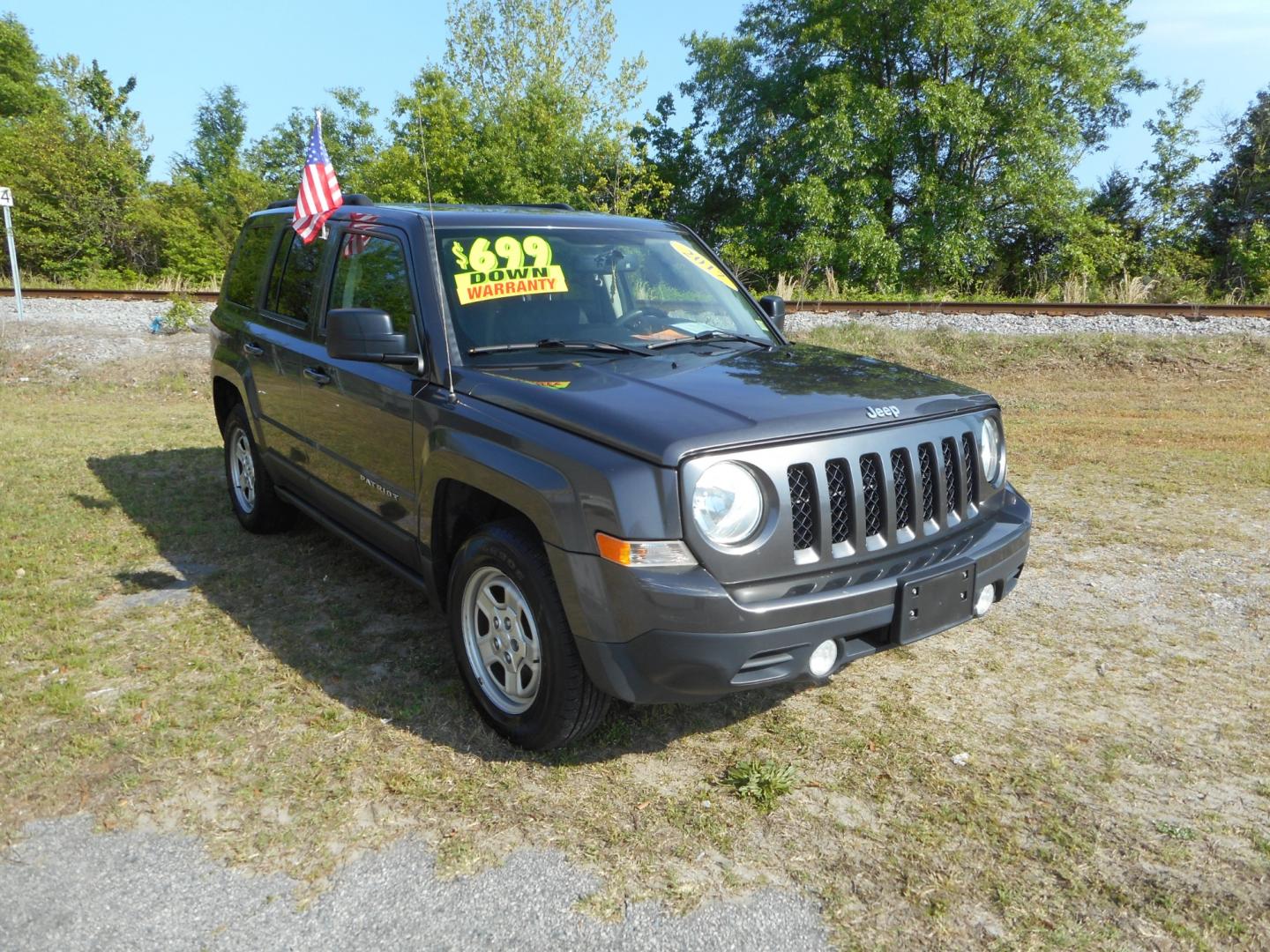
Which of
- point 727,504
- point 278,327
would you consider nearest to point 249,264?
point 278,327

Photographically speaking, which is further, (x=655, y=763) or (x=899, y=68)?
(x=899, y=68)

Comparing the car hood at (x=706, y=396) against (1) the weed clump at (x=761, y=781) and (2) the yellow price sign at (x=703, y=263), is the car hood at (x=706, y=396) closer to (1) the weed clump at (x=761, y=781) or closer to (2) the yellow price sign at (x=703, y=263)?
(2) the yellow price sign at (x=703, y=263)

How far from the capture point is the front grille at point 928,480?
3418mm

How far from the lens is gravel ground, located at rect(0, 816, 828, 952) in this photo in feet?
8.55

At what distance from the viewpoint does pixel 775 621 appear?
116 inches

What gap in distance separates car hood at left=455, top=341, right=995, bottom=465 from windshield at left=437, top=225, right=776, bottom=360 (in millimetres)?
220

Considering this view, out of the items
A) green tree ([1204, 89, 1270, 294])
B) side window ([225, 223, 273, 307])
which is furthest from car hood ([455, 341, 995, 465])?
green tree ([1204, 89, 1270, 294])

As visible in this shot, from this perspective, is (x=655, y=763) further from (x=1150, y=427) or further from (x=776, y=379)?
(x=1150, y=427)

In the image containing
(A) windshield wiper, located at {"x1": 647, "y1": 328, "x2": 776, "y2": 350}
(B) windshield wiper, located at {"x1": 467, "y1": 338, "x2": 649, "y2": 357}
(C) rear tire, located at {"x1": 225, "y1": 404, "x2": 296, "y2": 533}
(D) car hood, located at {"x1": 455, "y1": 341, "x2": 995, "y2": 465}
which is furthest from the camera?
(C) rear tire, located at {"x1": 225, "y1": 404, "x2": 296, "y2": 533}

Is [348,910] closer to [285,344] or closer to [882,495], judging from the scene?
[882,495]

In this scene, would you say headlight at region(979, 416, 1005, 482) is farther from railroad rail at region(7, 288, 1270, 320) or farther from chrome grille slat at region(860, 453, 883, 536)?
railroad rail at region(7, 288, 1270, 320)

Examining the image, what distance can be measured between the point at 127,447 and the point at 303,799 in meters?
6.64

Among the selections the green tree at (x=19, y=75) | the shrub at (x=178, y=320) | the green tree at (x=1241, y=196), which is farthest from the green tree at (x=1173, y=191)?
the green tree at (x=19, y=75)

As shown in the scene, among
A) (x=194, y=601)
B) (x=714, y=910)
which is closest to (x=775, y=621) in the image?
(x=714, y=910)
